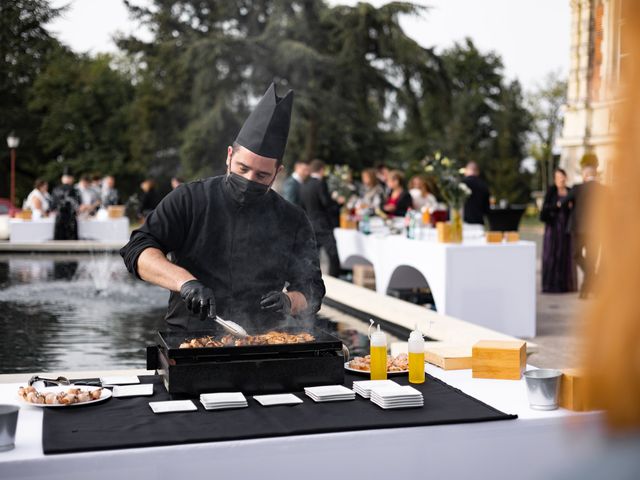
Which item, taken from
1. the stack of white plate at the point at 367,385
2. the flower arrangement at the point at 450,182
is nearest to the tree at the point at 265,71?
the flower arrangement at the point at 450,182

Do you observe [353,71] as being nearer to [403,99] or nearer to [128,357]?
[403,99]

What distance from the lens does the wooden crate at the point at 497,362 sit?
3201 mm

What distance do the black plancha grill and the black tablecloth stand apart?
2.5 inches

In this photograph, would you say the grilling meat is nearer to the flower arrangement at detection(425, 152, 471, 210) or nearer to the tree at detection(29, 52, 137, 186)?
the flower arrangement at detection(425, 152, 471, 210)

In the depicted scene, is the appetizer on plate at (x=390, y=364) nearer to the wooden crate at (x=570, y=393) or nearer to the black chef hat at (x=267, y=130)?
the wooden crate at (x=570, y=393)

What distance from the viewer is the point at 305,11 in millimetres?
30500

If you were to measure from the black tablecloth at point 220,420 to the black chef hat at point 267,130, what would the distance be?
878 millimetres

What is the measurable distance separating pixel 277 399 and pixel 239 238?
30.1 inches

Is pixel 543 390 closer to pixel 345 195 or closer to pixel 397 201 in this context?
pixel 397 201

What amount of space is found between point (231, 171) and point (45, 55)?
3248cm

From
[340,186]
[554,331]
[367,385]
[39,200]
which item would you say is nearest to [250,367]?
[367,385]

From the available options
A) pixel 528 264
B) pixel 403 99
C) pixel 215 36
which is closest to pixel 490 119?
pixel 403 99

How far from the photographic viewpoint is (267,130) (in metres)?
3.22

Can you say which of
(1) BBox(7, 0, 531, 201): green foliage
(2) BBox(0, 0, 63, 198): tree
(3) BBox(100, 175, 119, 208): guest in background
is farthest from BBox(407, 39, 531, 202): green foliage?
(3) BBox(100, 175, 119, 208): guest in background
